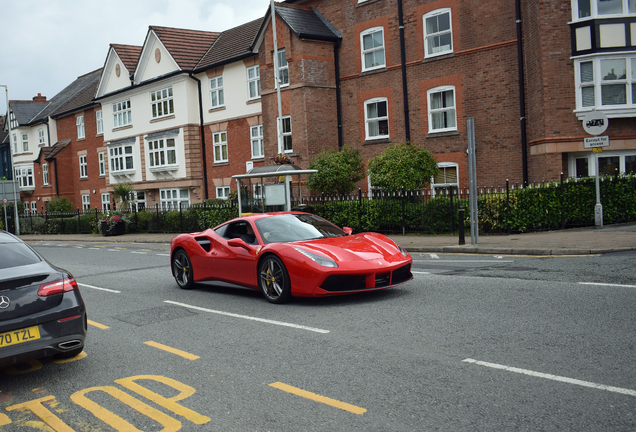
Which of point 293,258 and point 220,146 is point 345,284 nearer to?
point 293,258

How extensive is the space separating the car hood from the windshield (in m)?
0.33

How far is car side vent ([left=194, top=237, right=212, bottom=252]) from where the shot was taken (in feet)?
32.9

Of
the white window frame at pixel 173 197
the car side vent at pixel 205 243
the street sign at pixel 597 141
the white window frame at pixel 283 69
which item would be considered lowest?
the car side vent at pixel 205 243

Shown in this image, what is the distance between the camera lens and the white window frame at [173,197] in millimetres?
34969

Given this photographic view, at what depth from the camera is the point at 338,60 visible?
2652cm

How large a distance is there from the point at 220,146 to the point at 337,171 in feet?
39.6

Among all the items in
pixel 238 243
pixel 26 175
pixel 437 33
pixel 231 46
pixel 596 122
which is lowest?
pixel 238 243

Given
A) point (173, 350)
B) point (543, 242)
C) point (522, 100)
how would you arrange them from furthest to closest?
1. point (522, 100)
2. point (543, 242)
3. point (173, 350)

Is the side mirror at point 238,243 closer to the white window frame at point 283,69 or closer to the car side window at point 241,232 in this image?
the car side window at point 241,232

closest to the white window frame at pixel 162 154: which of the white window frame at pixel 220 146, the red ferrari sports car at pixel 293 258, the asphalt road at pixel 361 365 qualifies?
the white window frame at pixel 220 146

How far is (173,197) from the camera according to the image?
3603 centimetres

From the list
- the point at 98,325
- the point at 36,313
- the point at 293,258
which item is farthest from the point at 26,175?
the point at 36,313

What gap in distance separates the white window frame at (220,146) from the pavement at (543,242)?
16.9 metres

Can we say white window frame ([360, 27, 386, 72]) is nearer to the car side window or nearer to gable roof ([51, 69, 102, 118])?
the car side window
